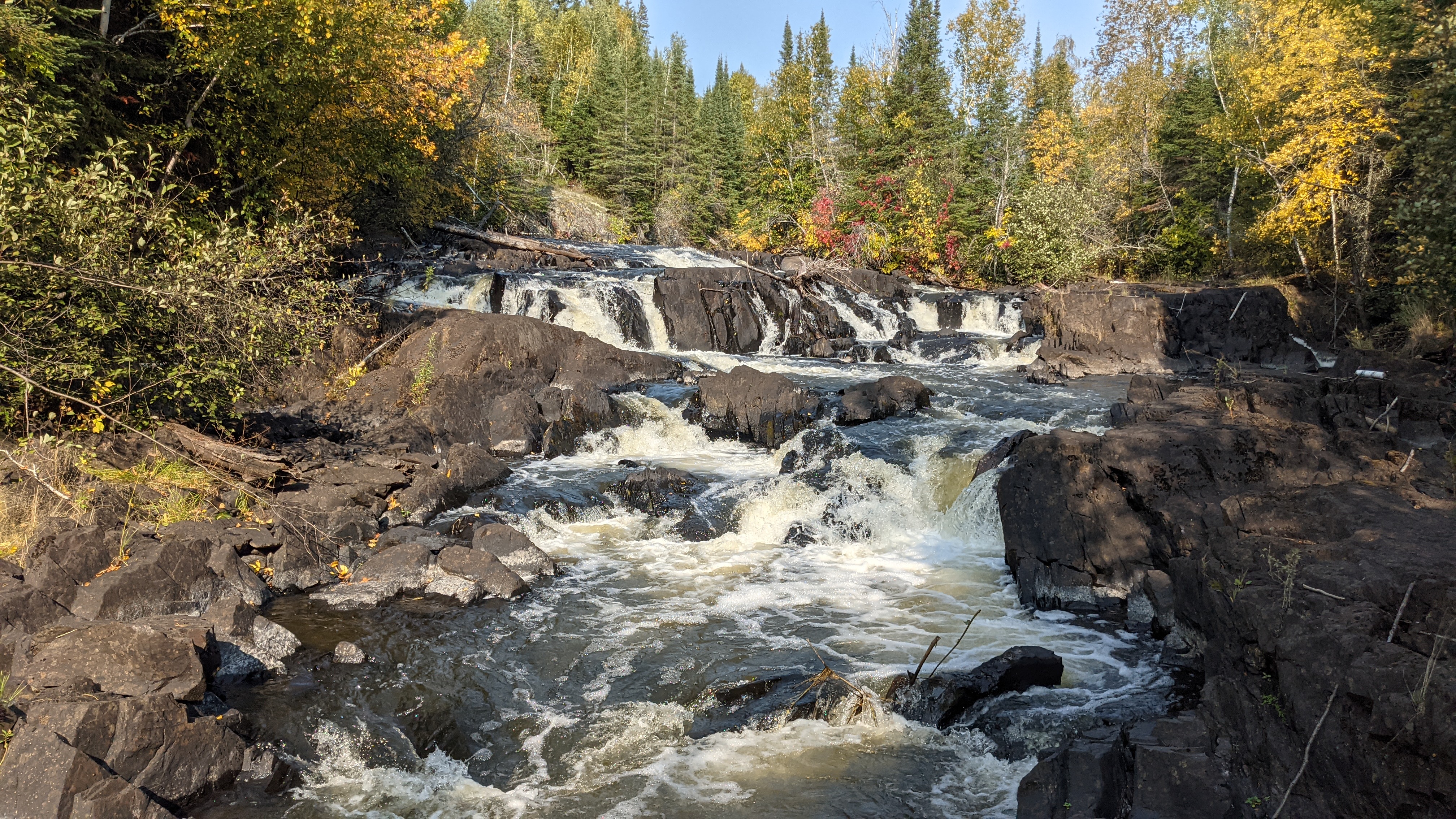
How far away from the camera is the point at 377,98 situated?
14.9 m

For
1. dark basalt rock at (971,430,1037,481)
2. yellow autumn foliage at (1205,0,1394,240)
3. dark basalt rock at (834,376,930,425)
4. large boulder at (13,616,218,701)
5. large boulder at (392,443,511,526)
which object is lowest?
large boulder at (13,616,218,701)

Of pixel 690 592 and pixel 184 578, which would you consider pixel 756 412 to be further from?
pixel 184 578

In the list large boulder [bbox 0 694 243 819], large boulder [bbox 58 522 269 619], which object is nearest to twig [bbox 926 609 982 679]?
large boulder [bbox 0 694 243 819]

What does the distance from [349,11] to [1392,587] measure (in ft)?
51.0

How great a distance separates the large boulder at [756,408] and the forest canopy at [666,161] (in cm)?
705

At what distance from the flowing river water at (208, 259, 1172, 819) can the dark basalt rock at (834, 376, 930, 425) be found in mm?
1627

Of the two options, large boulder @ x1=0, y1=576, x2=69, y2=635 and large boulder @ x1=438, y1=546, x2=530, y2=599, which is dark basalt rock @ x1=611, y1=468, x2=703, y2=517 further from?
large boulder @ x1=0, y1=576, x2=69, y2=635

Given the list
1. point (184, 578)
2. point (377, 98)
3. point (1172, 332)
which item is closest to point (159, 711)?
point (184, 578)

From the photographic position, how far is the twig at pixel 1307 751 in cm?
383

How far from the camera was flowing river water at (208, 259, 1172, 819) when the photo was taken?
584 centimetres

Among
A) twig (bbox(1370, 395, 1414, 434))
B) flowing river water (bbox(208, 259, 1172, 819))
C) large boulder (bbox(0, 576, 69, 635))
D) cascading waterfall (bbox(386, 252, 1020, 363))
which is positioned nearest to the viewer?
flowing river water (bbox(208, 259, 1172, 819))

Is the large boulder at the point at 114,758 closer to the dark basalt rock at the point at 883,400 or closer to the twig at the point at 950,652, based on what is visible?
the twig at the point at 950,652

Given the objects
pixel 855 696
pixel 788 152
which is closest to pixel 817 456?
pixel 855 696

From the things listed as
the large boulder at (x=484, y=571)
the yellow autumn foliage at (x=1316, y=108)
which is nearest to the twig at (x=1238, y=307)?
the yellow autumn foliage at (x=1316, y=108)
